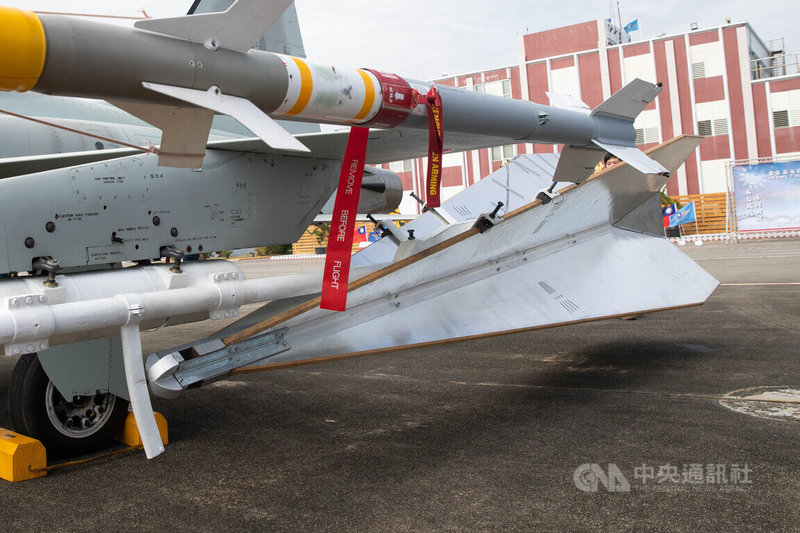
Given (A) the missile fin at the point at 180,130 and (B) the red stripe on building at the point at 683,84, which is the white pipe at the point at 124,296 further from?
(B) the red stripe on building at the point at 683,84

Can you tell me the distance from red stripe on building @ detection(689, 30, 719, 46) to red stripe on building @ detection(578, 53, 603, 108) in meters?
4.33

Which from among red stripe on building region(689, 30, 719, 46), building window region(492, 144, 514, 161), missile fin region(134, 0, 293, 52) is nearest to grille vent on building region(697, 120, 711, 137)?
red stripe on building region(689, 30, 719, 46)

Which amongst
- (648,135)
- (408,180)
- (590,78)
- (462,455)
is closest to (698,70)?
(648,135)

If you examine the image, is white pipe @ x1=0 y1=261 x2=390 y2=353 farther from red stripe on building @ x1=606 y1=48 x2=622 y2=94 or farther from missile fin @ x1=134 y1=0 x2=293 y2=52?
red stripe on building @ x1=606 y1=48 x2=622 y2=94

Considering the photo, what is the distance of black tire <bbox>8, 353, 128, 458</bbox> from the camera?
4.55 meters

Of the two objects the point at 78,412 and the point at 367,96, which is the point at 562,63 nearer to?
the point at 367,96

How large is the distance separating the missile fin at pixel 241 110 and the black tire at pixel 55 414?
233 cm

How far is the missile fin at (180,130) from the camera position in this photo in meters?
3.84

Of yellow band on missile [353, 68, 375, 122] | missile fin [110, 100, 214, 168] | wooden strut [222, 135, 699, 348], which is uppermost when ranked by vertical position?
yellow band on missile [353, 68, 375, 122]

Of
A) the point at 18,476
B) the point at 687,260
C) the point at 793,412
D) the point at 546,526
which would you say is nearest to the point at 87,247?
the point at 18,476

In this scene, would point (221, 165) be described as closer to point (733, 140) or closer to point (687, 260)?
point (687, 260)

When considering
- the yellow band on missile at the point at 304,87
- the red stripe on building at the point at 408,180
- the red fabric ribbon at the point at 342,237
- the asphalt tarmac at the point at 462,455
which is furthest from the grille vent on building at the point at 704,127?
the yellow band on missile at the point at 304,87

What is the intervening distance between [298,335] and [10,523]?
1.93m

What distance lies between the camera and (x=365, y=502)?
12.0 ft
